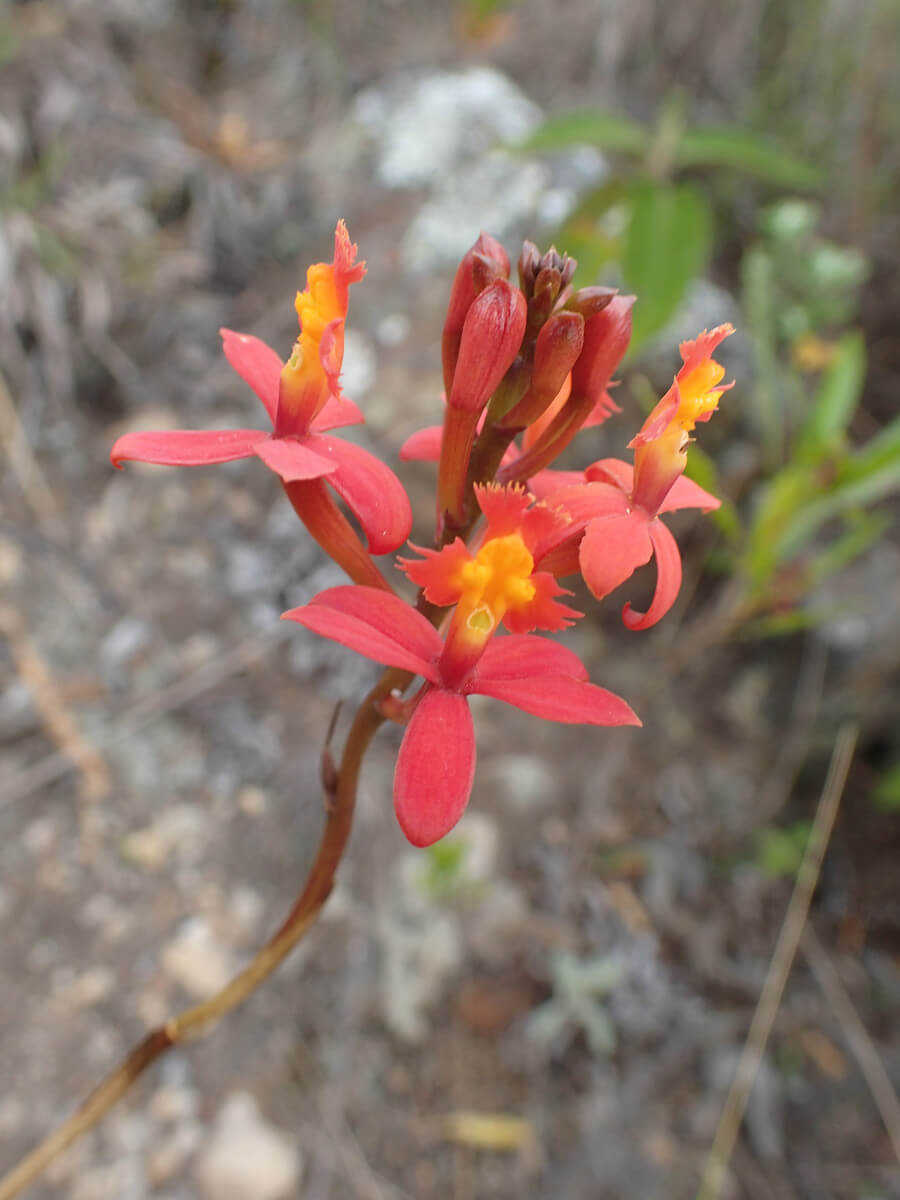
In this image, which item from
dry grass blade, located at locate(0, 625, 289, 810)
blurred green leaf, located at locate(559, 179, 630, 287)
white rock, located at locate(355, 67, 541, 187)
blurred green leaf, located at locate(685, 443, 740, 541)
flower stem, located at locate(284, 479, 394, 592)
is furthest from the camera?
white rock, located at locate(355, 67, 541, 187)

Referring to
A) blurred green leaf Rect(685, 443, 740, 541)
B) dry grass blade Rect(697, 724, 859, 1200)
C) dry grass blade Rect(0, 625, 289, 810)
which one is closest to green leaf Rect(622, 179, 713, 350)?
blurred green leaf Rect(685, 443, 740, 541)

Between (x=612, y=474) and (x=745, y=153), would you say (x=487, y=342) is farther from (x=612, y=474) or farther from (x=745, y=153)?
(x=745, y=153)

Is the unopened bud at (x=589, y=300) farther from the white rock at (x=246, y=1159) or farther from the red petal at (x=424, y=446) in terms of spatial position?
the white rock at (x=246, y=1159)

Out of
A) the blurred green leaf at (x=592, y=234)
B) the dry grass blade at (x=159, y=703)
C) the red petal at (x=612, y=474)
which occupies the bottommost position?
the dry grass blade at (x=159, y=703)

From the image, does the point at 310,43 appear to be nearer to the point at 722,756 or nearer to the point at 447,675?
the point at 722,756

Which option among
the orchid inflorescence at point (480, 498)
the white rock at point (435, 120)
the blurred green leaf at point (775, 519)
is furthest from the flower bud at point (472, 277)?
the white rock at point (435, 120)

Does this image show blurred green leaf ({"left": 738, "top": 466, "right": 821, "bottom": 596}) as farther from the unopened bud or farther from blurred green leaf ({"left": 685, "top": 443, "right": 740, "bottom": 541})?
the unopened bud
